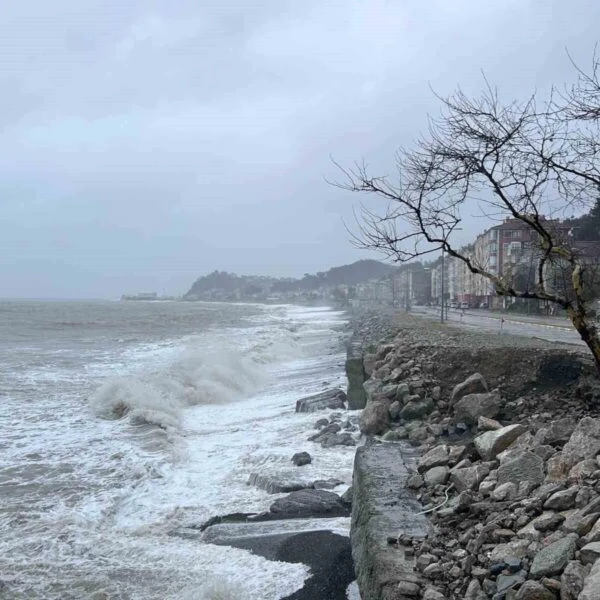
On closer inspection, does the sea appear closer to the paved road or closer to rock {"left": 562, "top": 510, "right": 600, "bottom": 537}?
rock {"left": 562, "top": 510, "right": 600, "bottom": 537}

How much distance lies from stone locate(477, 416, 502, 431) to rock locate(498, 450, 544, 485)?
219 cm

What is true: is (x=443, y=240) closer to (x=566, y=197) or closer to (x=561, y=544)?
(x=566, y=197)

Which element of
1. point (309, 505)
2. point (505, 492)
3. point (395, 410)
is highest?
point (505, 492)

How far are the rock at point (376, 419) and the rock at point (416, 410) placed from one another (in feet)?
0.98

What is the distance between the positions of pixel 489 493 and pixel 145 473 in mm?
6551

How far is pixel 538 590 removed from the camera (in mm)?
3607

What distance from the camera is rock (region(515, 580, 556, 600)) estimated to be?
359 cm

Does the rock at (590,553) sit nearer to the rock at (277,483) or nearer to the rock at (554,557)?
the rock at (554,557)

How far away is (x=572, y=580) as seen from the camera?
3.54 m

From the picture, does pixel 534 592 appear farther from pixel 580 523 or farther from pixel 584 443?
pixel 584 443

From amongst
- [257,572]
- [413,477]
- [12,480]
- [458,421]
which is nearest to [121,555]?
[257,572]

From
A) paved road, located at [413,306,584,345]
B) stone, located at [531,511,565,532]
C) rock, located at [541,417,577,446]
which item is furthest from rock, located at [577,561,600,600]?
paved road, located at [413,306,584,345]

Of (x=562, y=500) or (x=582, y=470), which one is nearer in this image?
(x=562, y=500)

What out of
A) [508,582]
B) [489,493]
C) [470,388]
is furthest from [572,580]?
[470,388]
